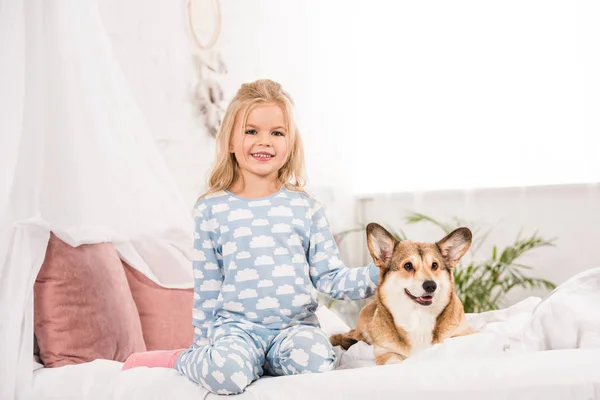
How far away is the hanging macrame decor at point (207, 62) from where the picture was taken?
9.07 ft

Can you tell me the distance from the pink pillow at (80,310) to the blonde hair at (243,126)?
52 cm

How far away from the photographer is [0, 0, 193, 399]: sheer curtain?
1.76 metres

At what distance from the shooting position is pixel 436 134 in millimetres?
3500

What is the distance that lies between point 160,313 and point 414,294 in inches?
41.4

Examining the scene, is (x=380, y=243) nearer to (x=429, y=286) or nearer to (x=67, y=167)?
(x=429, y=286)

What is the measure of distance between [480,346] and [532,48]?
2172 mm

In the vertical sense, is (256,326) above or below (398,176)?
below

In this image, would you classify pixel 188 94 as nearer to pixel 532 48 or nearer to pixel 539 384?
pixel 532 48

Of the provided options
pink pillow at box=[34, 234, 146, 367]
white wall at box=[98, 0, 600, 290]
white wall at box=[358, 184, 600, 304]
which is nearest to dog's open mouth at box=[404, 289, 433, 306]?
pink pillow at box=[34, 234, 146, 367]

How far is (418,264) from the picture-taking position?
4.50 feet

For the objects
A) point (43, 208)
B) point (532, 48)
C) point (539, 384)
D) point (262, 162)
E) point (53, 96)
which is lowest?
point (539, 384)

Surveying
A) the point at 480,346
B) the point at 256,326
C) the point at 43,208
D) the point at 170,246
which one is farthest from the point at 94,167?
the point at 480,346

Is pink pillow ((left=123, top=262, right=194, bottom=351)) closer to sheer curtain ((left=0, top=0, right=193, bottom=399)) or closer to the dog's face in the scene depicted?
sheer curtain ((left=0, top=0, right=193, bottom=399))

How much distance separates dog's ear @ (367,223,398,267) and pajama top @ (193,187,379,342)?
0.06 meters
